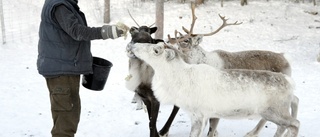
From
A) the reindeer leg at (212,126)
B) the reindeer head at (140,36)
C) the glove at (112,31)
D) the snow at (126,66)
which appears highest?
the glove at (112,31)

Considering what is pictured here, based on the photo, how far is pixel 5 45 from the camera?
10.1 metres

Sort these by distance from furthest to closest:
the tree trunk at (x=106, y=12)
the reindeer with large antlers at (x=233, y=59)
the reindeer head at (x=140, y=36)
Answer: the tree trunk at (x=106, y=12) → the reindeer with large antlers at (x=233, y=59) → the reindeer head at (x=140, y=36)

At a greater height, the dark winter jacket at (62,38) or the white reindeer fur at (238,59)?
the dark winter jacket at (62,38)

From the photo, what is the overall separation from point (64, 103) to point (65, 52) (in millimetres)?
485

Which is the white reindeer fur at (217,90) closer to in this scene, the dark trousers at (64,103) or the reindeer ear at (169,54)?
the reindeer ear at (169,54)

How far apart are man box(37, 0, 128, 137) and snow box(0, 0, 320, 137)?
1.43m

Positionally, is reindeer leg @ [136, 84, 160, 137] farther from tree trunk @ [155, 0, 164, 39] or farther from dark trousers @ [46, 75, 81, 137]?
tree trunk @ [155, 0, 164, 39]

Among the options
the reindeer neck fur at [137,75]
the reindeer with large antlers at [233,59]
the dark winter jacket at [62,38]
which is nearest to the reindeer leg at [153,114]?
the reindeer neck fur at [137,75]

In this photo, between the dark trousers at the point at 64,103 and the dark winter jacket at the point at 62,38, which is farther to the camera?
the dark trousers at the point at 64,103

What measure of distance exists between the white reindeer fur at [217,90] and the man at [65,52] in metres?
0.60

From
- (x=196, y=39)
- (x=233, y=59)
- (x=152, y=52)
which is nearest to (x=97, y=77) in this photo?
(x=152, y=52)

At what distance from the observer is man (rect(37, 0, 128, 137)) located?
3229 mm

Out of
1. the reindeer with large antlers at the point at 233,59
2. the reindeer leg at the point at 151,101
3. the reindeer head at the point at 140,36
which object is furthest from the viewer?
the reindeer with large antlers at the point at 233,59

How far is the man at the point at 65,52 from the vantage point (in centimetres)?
323
